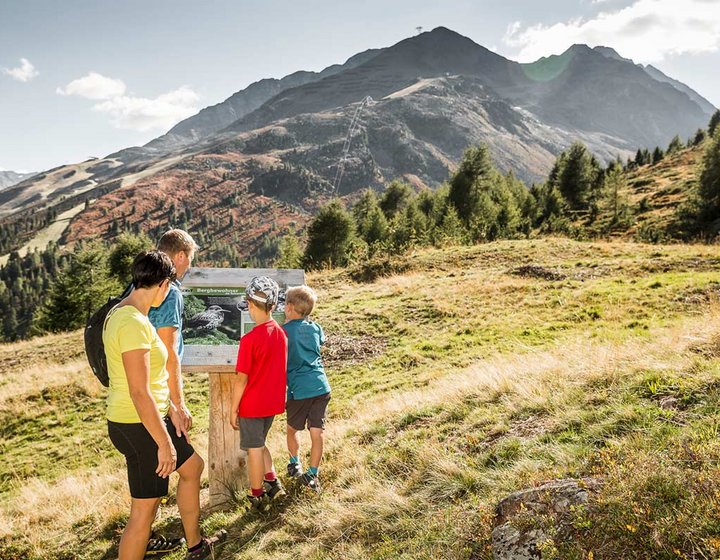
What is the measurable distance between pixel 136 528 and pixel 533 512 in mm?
3253

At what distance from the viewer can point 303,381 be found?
5227 millimetres

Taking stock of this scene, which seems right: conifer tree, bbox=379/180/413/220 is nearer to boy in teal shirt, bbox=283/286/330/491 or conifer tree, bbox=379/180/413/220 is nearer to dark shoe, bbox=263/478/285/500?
boy in teal shirt, bbox=283/286/330/491

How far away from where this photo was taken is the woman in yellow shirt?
3.39 meters

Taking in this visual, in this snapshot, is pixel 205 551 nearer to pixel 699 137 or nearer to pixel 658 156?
pixel 658 156

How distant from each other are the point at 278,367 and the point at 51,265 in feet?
636

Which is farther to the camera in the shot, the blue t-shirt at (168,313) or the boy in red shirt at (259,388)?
the boy in red shirt at (259,388)

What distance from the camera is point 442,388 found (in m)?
7.25

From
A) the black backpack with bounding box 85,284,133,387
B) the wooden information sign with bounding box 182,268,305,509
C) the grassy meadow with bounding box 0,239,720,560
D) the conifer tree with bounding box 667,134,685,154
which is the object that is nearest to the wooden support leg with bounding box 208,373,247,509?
the wooden information sign with bounding box 182,268,305,509

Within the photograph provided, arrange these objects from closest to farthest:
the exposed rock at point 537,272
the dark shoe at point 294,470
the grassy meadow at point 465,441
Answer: the grassy meadow at point 465,441 < the dark shoe at point 294,470 < the exposed rock at point 537,272

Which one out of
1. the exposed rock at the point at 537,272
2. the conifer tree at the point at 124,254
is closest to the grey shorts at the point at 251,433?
the exposed rock at the point at 537,272

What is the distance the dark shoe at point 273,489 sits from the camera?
490 cm

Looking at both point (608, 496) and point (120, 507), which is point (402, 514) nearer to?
point (608, 496)

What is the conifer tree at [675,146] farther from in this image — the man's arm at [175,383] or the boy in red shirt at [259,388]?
the man's arm at [175,383]

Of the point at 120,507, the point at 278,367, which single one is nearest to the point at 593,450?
the point at 278,367
